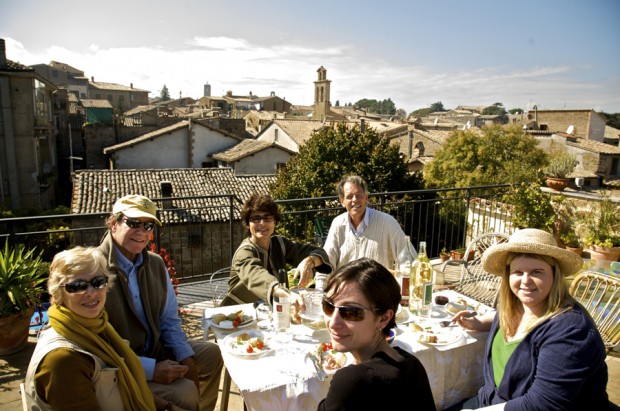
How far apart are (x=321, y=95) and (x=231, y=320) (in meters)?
49.9

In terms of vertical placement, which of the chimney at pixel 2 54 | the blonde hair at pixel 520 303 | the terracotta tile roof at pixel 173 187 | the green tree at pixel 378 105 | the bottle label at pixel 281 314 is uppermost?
the green tree at pixel 378 105

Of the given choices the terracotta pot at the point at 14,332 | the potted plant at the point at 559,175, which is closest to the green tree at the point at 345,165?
the potted plant at the point at 559,175

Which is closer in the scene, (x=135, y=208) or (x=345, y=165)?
(x=135, y=208)

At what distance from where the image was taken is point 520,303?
7.47 feet

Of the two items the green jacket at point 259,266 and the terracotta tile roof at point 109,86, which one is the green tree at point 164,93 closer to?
the terracotta tile roof at point 109,86

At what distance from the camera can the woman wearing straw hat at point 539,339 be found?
1.85m

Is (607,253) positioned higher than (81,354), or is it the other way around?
(81,354)

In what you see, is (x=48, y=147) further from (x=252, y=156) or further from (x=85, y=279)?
(x=85, y=279)

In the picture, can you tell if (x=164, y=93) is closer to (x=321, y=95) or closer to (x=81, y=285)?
(x=321, y=95)

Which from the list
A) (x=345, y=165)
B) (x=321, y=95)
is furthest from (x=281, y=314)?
(x=321, y=95)

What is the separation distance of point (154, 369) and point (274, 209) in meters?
1.34

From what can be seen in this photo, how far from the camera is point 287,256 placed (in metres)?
3.47

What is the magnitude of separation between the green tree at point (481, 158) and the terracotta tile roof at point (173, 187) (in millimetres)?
9076

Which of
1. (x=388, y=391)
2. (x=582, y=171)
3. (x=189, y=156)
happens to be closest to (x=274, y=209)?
(x=388, y=391)
